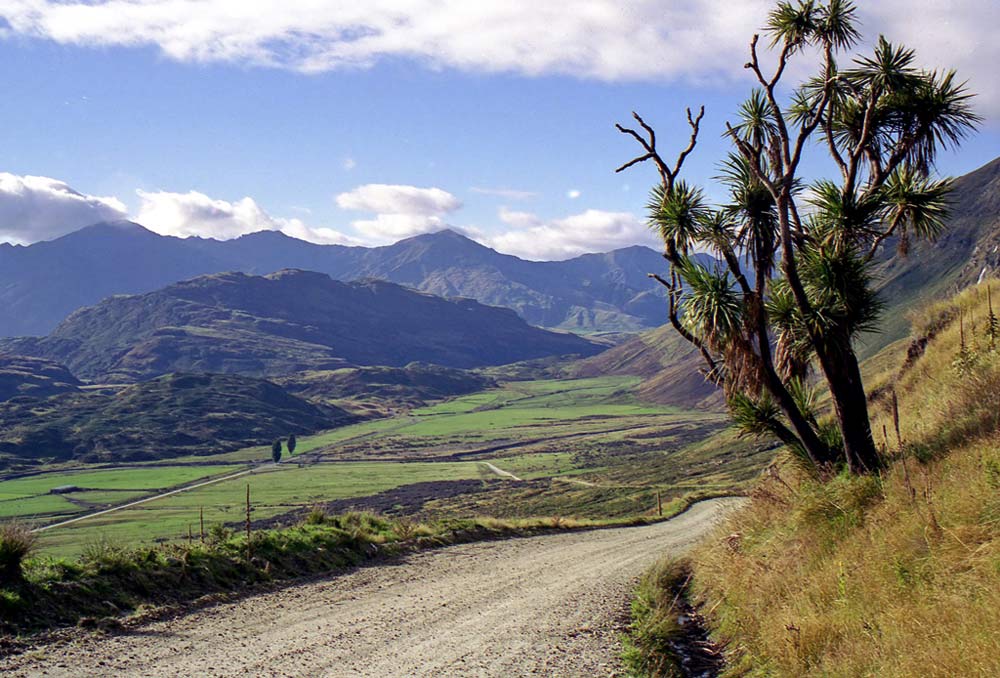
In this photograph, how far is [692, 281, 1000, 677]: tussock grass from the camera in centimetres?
715

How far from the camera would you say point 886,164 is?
14.1m

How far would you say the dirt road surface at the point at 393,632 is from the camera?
9.41 metres

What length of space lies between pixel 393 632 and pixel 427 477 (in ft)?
383

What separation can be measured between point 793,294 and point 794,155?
2.43 meters

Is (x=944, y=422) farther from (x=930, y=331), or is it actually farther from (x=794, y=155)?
(x=930, y=331)

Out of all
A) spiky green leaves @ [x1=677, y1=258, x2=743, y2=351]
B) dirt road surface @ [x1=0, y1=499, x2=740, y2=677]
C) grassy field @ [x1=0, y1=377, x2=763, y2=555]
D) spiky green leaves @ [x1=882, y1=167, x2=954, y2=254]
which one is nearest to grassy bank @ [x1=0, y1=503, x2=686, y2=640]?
dirt road surface @ [x1=0, y1=499, x2=740, y2=677]

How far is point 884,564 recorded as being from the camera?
895cm

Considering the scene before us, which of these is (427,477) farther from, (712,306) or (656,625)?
(656,625)

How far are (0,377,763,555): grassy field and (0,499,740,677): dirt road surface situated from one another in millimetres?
29554

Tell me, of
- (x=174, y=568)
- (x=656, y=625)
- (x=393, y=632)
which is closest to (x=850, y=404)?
(x=656, y=625)

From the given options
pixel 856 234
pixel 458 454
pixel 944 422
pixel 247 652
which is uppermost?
pixel 856 234

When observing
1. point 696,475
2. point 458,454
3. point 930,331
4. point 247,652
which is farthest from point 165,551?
point 458,454

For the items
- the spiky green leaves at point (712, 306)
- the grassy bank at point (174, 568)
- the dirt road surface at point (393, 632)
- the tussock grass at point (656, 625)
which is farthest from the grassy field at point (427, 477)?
the spiky green leaves at point (712, 306)

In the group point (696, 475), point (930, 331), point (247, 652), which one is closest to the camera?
point (247, 652)
